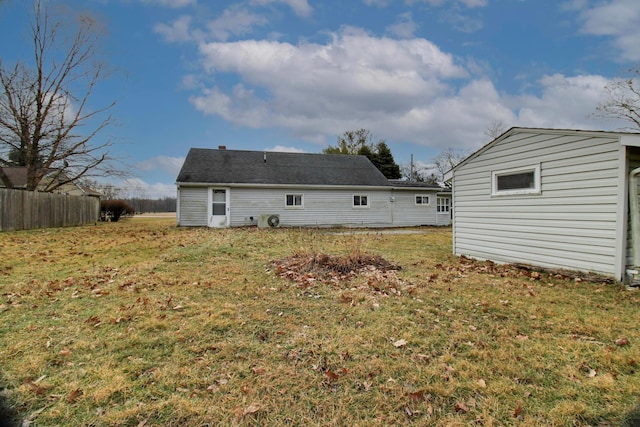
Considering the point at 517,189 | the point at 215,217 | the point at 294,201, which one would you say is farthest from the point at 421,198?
the point at 517,189

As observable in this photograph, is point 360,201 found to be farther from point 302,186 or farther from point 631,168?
point 631,168

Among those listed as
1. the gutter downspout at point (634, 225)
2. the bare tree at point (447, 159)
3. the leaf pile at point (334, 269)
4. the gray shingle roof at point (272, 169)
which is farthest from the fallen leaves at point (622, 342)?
the bare tree at point (447, 159)

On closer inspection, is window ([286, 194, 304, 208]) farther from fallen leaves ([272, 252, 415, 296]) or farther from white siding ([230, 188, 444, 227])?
fallen leaves ([272, 252, 415, 296])

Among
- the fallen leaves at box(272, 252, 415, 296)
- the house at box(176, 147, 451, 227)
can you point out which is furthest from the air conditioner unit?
the fallen leaves at box(272, 252, 415, 296)

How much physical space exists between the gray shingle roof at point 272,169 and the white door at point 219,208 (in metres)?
0.65

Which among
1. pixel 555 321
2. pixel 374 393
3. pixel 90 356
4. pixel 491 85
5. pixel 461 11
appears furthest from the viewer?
pixel 491 85

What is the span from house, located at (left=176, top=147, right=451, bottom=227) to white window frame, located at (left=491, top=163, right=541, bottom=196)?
36.3ft

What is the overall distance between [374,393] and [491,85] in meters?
20.4

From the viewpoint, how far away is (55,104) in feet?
55.7

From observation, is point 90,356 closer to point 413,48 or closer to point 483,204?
point 483,204

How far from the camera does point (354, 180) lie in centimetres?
1859

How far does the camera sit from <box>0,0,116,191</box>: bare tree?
52.9 feet

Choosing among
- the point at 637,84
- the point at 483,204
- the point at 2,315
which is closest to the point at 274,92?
the point at 483,204

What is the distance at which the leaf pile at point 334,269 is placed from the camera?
5168 mm
